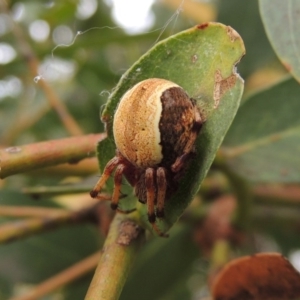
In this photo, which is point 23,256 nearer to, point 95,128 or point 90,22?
point 95,128

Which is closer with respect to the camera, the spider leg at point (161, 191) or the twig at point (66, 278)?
the spider leg at point (161, 191)

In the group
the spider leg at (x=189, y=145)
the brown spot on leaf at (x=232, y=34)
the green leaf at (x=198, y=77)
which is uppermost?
the brown spot on leaf at (x=232, y=34)

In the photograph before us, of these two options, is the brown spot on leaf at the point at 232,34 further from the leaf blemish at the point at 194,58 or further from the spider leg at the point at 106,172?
the spider leg at the point at 106,172

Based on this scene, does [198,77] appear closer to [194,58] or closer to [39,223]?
[194,58]

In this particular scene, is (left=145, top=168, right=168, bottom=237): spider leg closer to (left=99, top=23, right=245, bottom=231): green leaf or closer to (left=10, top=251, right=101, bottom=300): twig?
(left=99, top=23, right=245, bottom=231): green leaf

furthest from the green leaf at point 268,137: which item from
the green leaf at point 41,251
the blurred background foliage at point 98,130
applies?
the green leaf at point 41,251

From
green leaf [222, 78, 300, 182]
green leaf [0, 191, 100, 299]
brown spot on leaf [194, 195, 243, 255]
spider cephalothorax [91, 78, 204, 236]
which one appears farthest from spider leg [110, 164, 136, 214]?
green leaf [0, 191, 100, 299]
